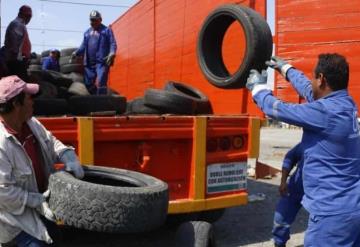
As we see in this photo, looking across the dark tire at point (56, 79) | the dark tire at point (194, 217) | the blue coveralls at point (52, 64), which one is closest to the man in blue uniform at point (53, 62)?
the blue coveralls at point (52, 64)

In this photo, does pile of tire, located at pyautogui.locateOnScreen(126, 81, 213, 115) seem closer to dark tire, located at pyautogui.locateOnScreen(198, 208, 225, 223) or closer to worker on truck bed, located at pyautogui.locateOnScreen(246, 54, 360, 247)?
dark tire, located at pyautogui.locateOnScreen(198, 208, 225, 223)

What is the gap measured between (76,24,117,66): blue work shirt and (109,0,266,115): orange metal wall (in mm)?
763

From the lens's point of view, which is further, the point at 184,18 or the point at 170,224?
the point at 184,18

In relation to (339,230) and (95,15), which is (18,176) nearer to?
(339,230)

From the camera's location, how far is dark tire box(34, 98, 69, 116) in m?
4.41

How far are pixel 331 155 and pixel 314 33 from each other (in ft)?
9.74

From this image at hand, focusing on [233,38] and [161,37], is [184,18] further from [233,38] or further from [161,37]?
[233,38]

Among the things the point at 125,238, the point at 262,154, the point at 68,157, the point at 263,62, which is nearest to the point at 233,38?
the point at 263,62

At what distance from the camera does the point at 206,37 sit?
5.61 metres

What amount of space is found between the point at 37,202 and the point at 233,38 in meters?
3.52

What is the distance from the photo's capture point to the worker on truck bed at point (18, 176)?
2.55m

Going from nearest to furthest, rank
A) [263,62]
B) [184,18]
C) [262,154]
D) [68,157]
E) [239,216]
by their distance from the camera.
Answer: [68,157]
[263,62]
[239,216]
[184,18]
[262,154]

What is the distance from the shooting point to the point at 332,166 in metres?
3.04

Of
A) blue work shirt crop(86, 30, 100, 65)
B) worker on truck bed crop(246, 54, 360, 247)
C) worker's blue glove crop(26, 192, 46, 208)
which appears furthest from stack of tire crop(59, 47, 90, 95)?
worker on truck bed crop(246, 54, 360, 247)
